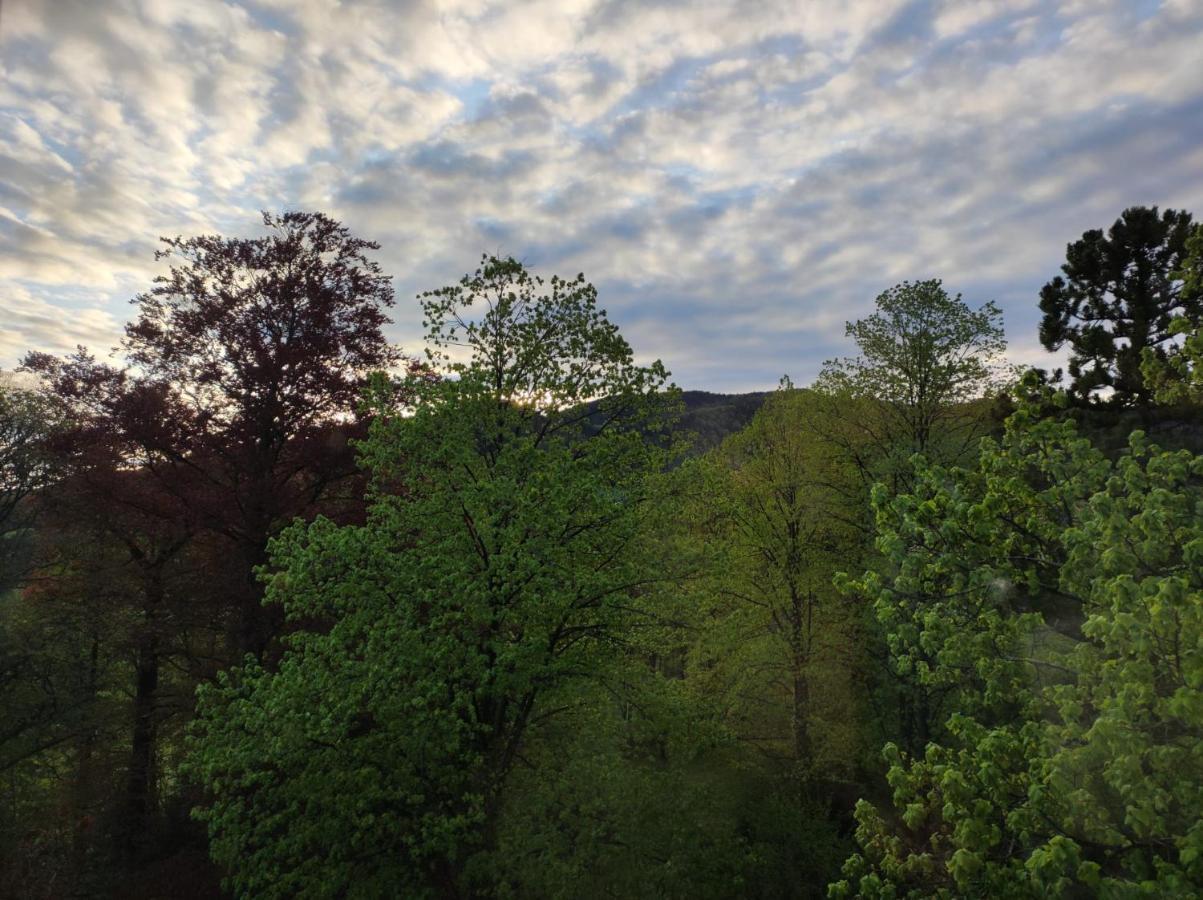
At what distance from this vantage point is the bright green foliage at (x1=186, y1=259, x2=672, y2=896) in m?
10.0

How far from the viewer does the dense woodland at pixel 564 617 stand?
6.71 meters

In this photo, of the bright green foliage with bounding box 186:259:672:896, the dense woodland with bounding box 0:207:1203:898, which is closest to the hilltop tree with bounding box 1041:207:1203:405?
the dense woodland with bounding box 0:207:1203:898

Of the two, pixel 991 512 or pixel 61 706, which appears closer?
pixel 991 512

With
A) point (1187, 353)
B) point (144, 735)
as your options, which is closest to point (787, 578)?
point (1187, 353)

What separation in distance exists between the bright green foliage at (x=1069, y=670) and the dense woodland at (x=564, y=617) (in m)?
0.06

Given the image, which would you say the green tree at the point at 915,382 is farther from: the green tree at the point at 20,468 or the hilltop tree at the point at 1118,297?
the green tree at the point at 20,468

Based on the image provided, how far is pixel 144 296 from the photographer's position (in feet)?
57.2

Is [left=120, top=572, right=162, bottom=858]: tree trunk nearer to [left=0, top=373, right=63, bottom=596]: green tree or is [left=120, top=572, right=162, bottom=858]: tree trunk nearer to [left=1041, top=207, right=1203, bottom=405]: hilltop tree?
[left=0, top=373, right=63, bottom=596]: green tree

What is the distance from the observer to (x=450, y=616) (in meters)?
11.0

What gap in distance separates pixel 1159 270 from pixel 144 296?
1502 inches

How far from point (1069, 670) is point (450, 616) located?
346 inches

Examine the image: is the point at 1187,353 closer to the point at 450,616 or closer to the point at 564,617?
the point at 564,617

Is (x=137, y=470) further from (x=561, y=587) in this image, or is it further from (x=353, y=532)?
(x=561, y=587)

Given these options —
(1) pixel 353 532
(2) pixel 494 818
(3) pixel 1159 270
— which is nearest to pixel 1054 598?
(2) pixel 494 818
